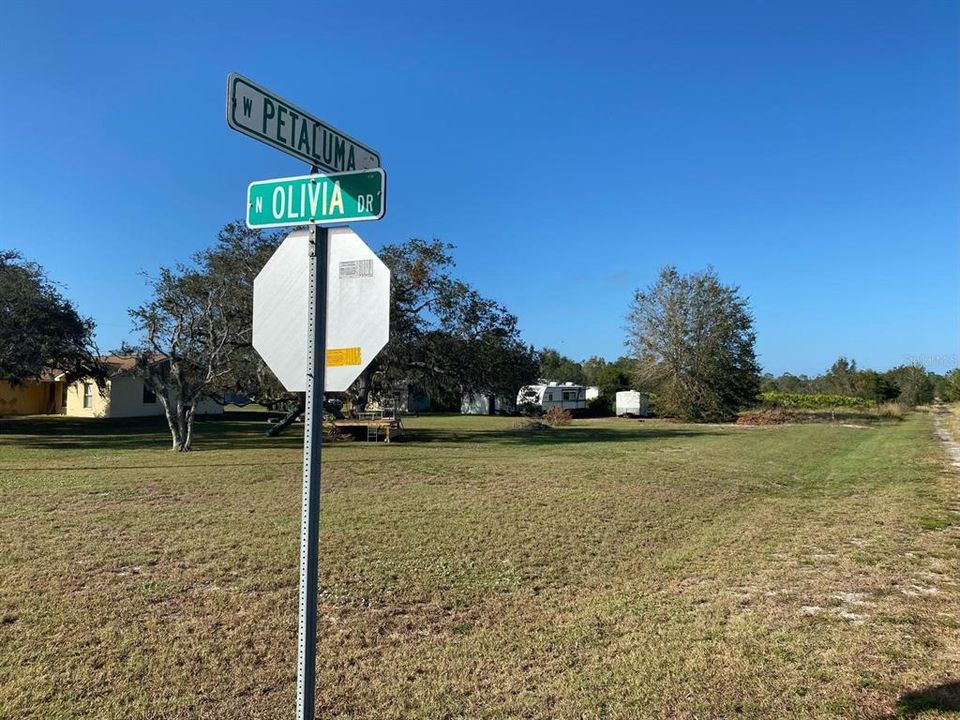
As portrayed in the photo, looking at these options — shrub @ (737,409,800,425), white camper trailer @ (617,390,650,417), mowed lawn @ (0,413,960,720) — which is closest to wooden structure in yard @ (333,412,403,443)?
mowed lawn @ (0,413,960,720)

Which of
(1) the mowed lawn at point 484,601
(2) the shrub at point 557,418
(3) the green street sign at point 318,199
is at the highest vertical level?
(3) the green street sign at point 318,199

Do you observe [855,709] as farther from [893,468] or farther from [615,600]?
[893,468]

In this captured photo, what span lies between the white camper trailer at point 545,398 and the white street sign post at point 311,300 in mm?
45121

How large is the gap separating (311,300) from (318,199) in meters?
0.40

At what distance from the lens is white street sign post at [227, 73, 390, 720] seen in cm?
238

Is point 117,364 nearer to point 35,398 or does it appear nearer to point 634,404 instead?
point 35,398

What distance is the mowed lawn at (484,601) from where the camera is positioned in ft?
11.4

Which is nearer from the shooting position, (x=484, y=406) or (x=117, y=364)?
(x=117, y=364)

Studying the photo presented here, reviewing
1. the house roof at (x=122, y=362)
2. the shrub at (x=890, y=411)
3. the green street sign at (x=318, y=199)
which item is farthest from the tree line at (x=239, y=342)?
the shrub at (x=890, y=411)

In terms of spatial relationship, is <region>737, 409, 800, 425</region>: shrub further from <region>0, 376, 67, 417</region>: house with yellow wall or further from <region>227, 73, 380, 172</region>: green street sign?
<region>227, 73, 380, 172</region>: green street sign

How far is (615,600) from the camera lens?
5160mm

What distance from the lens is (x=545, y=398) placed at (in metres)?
48.6

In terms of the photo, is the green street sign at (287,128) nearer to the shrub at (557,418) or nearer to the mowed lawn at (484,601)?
the mowed lawn at (484,601)

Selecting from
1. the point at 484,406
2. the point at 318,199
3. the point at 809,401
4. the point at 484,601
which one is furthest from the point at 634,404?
the point at 318,199
